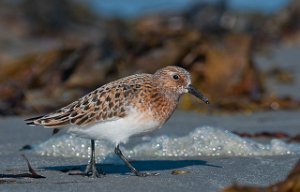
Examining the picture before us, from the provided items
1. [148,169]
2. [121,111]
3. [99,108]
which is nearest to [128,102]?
[121,111]

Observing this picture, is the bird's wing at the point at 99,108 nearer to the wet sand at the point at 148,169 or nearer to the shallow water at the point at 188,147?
the wet sand at the point at 148,169

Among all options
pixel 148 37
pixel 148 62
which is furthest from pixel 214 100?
pixel 148 37

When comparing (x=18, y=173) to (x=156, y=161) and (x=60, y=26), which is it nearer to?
(x=156, y=161)

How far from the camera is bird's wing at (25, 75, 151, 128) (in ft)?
15.8

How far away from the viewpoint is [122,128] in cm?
476

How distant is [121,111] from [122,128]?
4.0 inches

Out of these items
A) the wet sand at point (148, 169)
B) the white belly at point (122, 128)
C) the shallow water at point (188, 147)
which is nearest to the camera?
the wet sand at point (148, 169)

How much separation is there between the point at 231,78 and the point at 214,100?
1.65 ft

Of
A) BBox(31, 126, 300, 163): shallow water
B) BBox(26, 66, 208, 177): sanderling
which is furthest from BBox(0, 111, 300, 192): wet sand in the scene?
BBox(26, 66, 208, 177): sanderling

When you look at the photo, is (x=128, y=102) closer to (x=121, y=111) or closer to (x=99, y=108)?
(x=121, y=111)

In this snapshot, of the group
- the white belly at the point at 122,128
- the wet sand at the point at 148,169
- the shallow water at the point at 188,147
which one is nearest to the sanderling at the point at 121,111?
the white belly at the point at 122,128

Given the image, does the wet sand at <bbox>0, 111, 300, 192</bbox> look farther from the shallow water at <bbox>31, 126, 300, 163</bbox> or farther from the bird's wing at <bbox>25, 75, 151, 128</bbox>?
the bird's wing at <bbox>25, 75, 151, 128</bbox>

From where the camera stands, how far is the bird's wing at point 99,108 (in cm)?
481

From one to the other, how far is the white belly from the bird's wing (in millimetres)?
32
